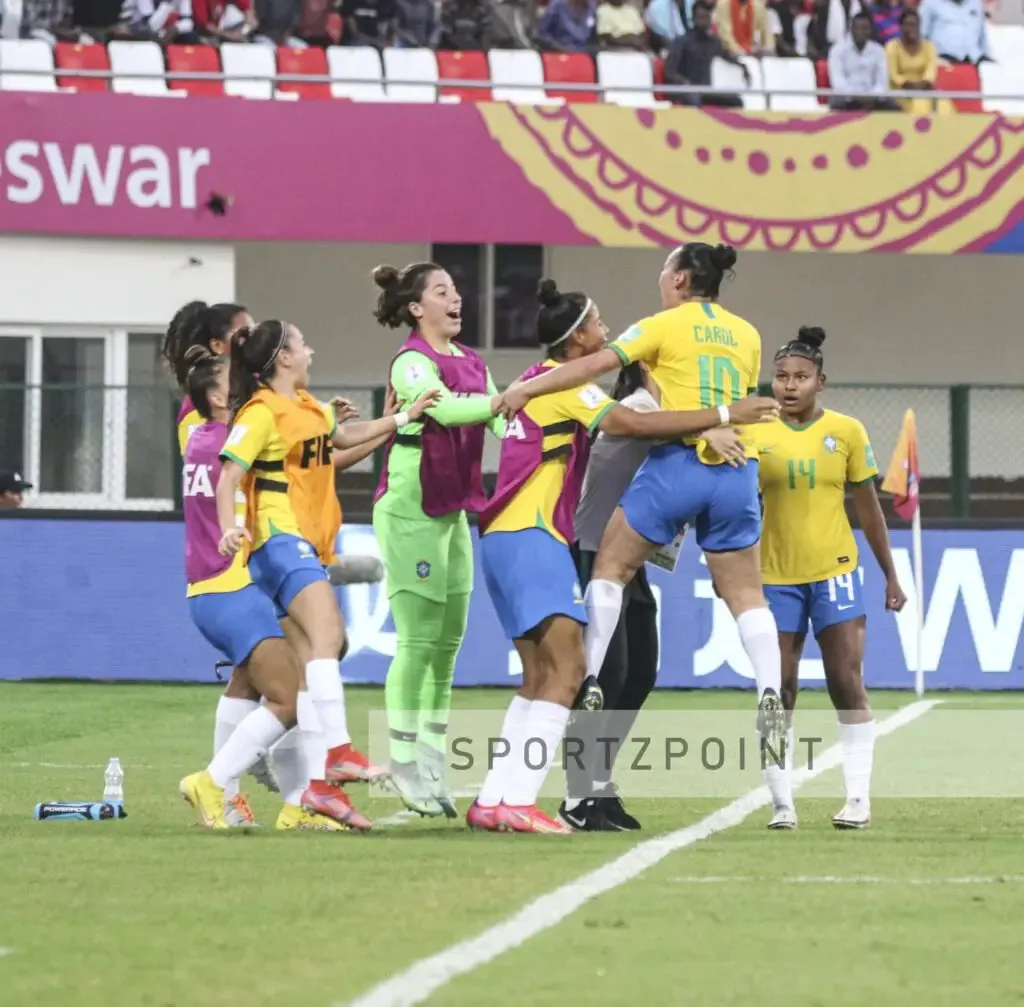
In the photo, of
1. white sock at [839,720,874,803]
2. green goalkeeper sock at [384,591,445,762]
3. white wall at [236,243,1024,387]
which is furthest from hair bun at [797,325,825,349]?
white wall at [236,243,1024,387]

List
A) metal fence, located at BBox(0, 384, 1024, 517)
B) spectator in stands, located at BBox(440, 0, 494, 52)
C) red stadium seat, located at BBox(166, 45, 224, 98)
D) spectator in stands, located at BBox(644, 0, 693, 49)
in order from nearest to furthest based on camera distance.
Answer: metal fence, located at BBox(0, 384, 1024, 517), red stadium seat, located at BBox(166, 45, 224, 98), spectator in stands, located at BBox(440, 0, 494, 52), spectator in stands, located at BBox(644, 0, 693, 49)

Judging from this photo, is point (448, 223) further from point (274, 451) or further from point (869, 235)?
point (274, 451)

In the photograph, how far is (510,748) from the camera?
7.99 meters

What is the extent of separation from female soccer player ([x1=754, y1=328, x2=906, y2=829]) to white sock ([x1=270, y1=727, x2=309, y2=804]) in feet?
6.07

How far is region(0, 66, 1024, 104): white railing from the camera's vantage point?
2045 cm

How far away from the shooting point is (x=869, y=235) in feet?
71.4

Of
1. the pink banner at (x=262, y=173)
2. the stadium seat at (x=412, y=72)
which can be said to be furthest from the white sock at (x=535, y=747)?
the stadium seat at (x=412, y=72)

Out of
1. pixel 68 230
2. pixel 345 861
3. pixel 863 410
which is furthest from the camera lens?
pixel 68 230

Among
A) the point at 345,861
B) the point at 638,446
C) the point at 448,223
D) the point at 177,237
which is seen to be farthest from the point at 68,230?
the point at 345,861

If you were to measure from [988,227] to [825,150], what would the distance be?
69.7 inches

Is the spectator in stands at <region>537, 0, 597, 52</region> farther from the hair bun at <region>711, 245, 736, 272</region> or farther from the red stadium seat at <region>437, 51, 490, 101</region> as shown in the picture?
the hair bun at <region>711, 245, 736, 272</region>

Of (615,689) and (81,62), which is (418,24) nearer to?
(81,62)

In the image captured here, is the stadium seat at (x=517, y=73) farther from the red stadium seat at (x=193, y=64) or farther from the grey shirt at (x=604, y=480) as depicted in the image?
the grey shirt at (x=604, y=480)

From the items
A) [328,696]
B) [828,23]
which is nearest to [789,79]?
[828,23]
